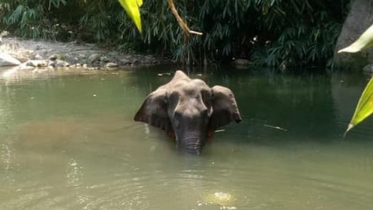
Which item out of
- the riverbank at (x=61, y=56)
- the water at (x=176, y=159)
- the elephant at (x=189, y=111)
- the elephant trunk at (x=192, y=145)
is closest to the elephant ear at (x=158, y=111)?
the elephant at (x=189, y=111)

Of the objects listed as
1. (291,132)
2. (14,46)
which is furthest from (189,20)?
(291,132)

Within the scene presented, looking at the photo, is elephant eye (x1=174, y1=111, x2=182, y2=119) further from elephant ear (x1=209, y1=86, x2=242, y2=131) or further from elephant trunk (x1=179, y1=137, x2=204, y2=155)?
elephant ear (x1=209, y1=86, x2=242, y2=131)

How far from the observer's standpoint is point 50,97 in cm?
763

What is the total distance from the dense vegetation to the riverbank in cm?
37

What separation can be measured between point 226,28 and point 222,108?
6491mm

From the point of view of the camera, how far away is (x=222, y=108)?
5273mm

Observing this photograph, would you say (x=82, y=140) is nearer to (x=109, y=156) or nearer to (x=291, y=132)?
(x=109, y=156)

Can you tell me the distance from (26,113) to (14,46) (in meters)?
6.64

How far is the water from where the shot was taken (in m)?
3.66

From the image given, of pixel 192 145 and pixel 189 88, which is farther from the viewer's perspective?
pixel 189 88

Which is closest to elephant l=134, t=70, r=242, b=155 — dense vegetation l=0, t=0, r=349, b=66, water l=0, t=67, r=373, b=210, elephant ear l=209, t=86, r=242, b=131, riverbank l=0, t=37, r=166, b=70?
elephant ear l=209, t=86, r=242, b=131

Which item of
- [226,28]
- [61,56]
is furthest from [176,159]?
[61,56]

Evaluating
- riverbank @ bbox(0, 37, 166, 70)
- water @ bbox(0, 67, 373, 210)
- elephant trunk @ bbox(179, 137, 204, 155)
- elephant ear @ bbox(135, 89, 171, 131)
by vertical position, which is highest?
elephant ear @ bbox(135, 89, 171, 131)

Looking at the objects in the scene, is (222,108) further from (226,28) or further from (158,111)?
(226,28)
